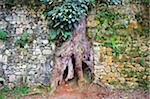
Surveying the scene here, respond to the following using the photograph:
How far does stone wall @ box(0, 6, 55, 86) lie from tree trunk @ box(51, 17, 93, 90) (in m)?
0.24

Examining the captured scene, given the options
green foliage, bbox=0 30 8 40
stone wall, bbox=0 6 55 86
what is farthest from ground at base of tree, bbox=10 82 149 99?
green foliage, bbox=0 30 8 40

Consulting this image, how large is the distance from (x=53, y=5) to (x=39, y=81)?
171cm

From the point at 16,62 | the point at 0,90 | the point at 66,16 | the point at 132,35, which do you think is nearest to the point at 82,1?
the point at 66,16

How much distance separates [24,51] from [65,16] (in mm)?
1222

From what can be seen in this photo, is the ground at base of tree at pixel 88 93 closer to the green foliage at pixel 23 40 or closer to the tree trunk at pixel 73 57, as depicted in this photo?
the tree trunk at pixel 73 57

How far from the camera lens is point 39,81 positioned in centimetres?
666

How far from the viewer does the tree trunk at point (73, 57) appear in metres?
6.46

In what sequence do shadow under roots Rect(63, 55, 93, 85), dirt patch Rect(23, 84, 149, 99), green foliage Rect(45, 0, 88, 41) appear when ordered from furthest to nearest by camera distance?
shadow under roots Rect(63, 55, 93, 85) < green foliage Rect(45, 0, 88, 41) < dirt patch Rect(23, 84, 149, 99)

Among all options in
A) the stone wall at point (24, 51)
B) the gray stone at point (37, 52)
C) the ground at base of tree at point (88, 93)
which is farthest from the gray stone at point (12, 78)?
the gray stone at point (37, 52)

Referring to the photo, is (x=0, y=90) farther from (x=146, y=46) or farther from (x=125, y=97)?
(x=146, y=46)

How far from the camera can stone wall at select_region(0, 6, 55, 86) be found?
6.66 m

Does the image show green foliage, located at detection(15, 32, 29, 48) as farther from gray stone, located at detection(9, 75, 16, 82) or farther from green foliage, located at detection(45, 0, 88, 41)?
gray stone, located at detection(9, 75, 16, 82)

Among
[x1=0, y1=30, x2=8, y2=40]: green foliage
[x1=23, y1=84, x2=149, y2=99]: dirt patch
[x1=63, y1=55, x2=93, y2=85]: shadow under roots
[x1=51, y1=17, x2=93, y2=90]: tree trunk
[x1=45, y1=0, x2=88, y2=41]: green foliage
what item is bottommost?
[x1=23, y1=84, x2=149, y2=99]: dirt patch

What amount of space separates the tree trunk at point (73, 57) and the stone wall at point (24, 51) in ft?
0.79
